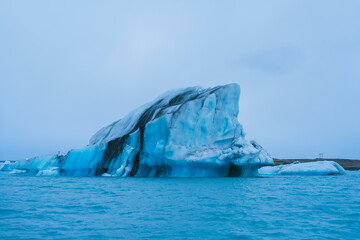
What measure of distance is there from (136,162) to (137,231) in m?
16.3

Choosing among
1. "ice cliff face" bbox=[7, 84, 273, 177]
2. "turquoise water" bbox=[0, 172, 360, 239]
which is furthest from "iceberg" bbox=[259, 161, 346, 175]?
"turquoise water" bbox=[0, 172, 360, 239]

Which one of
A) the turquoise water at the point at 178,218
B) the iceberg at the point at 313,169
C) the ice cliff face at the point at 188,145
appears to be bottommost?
the turquoise water at the point at 178,218

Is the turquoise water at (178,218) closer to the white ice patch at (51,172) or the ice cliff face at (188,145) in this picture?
the ice cliff face at (188,145)

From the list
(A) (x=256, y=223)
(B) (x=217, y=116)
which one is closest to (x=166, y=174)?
(B) (x=217, y=116)

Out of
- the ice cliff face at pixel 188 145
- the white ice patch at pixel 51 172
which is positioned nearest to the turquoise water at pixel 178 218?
the ice cliff face at pixel 188 145

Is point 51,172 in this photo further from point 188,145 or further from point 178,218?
point 178,218

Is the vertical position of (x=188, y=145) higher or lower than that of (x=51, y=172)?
higher

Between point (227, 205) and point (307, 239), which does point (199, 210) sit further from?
point (307, 239)

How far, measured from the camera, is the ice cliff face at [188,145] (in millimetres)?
19484

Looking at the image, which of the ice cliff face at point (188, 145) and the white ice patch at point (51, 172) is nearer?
the ice cliff face at point (188, 145)

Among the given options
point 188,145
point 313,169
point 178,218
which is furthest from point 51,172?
point 313,169

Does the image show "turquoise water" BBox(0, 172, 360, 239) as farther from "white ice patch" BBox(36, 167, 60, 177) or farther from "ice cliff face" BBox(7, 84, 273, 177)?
"white ice patch" BBox(36, 167, 60, 177)

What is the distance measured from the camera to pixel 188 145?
19.9 m

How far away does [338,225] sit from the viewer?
6527mm
